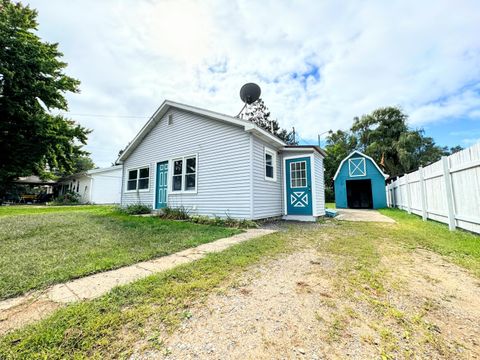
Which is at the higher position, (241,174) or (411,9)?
(411,9)

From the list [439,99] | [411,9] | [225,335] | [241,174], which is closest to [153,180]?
[241,174]

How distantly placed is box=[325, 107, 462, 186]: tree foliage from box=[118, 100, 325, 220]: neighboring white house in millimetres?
18440

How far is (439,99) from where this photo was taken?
22828 mm

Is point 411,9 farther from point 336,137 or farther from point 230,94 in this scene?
point 336,137

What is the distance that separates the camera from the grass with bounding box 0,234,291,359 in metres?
1.36

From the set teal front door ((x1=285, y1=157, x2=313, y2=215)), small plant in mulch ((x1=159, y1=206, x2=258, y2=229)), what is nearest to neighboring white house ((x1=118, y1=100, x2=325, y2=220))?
teal front door ((x1=285, y1=157, x2=313, y2=215))

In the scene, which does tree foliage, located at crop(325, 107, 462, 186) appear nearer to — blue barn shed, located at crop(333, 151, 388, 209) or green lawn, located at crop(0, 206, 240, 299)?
blue barn shed, located at crop(333, 151, 388, 209)

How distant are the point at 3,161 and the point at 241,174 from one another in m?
12.2

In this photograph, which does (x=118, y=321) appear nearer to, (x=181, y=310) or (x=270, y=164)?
(x=181, y=310)

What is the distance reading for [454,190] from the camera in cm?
511

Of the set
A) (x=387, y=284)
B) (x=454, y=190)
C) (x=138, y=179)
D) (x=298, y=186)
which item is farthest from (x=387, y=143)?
(x=387, y=284)

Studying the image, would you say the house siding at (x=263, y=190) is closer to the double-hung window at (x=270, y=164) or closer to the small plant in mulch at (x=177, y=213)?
the double-hung window at (x=270, y=164)

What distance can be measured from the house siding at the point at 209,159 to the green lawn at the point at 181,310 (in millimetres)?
3470

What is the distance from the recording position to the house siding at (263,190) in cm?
685
